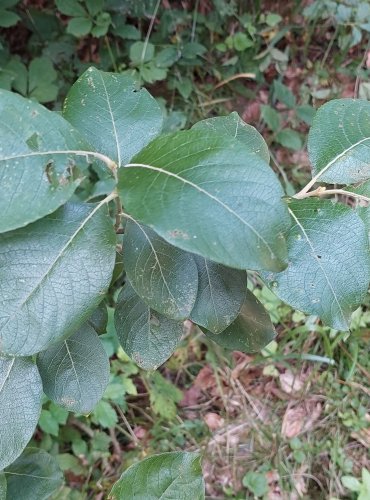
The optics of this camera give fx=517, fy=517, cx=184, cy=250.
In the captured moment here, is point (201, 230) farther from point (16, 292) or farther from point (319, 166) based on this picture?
point (319, 166)

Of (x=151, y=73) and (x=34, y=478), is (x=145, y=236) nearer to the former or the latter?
(x=34, y=478)

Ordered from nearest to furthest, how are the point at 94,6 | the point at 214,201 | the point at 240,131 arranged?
the point at 214,201, the point at 240,131, the point at 94,6

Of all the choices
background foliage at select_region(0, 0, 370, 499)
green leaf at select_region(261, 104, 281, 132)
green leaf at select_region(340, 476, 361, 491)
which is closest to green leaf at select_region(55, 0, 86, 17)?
background foliage at select_region(0, 0, 370, 499)

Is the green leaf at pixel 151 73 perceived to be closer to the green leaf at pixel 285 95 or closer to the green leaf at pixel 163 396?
the green leaf at pixel 285 95

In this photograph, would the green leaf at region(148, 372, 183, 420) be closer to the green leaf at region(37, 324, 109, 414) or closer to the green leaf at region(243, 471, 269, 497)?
the green leaf at region(243, 471, 269, 497)

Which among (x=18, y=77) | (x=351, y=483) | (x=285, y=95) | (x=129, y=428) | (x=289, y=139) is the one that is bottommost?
(x=351, y=483)

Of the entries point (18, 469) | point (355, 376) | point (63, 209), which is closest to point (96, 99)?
point (63, 209)

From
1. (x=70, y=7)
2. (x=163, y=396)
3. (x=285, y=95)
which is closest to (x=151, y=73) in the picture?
(x=70, y=7)
